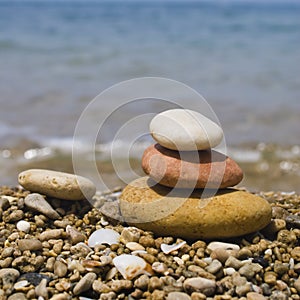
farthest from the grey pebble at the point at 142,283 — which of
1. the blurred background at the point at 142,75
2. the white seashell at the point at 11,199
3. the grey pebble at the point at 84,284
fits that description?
the blurred background at the point at 142,75

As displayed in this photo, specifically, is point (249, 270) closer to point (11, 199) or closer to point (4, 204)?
point (4, 204)

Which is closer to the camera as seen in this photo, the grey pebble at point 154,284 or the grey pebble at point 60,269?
the grey pebble at point 154,284

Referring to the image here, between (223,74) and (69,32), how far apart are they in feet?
42.7

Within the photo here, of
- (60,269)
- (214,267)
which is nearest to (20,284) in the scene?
(60,269)

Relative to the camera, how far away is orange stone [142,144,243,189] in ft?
9.63

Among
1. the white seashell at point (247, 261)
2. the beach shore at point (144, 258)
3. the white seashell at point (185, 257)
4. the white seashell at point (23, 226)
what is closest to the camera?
the beach shore at point (144, 258)

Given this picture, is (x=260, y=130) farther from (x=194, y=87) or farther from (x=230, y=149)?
(x=194, y=87)

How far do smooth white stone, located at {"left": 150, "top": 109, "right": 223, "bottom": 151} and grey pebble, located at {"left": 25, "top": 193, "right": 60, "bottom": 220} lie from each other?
903 mm

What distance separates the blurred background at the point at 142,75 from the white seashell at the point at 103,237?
2568 millimetres

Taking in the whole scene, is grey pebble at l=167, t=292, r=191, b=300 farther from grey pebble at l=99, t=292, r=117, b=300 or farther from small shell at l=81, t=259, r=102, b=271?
small shell at l=81, t=259, r=102, b=271

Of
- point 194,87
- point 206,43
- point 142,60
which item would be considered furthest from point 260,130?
point 206,43

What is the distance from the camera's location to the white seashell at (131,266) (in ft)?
8.18

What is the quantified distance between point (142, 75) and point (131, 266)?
9.82 meters

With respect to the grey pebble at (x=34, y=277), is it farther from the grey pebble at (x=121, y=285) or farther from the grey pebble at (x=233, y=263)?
the grey pebble at (x=233, y=263)
